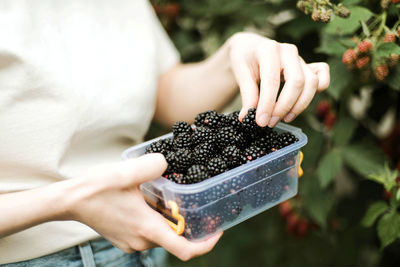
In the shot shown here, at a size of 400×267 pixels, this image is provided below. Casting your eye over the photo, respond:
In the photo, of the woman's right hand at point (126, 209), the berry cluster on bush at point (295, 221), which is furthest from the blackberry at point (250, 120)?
the berry cluster on bush at point (295, 221)

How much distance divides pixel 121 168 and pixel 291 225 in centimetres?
106

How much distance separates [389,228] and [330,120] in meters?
0.48

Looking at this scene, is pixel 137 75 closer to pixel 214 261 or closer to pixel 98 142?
pixel 98 142

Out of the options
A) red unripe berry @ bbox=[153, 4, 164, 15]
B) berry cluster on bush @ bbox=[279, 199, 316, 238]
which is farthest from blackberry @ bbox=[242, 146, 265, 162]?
red unripe berry @ bbox=[153, 4, 164, 15]

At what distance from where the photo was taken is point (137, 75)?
108cm

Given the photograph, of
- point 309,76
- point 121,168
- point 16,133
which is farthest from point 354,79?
point 16,133

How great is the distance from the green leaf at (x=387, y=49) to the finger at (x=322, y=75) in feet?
0.41

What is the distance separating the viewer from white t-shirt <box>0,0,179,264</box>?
84 centimetres

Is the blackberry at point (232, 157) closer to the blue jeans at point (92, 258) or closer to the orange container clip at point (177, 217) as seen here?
the orange container clip at point (177, 217)

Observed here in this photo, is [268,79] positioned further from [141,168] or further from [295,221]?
[295,221]

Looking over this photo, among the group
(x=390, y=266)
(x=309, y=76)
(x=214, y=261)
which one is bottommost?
(x=214, y=261)

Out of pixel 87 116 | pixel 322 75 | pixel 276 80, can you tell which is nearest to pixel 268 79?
pixel 276 80

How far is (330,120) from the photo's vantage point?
4.32 ft

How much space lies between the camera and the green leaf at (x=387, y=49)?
81 centimetres
